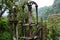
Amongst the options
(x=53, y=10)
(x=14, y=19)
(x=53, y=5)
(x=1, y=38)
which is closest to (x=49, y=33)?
(x=1, y=38)

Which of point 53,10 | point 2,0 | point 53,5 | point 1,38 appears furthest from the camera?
point 53,5

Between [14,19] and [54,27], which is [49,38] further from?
[14,19]

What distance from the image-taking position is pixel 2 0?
23.1 ft

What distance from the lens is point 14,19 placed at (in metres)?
3.62

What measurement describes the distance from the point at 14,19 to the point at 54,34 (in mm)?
3126

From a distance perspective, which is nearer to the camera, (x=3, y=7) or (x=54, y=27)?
(x=54, y=27)

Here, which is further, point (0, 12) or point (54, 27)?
point (0, 12)

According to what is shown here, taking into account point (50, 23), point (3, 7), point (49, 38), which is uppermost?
point (3, 7)

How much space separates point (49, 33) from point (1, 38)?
1516 millimetres

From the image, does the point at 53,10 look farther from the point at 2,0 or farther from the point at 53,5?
the point at 2,0

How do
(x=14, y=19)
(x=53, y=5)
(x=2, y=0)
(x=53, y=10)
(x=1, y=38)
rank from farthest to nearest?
(x=53, y=5), (x=53, y=10), (x=2, y=0), (x=1, y=38), (x=14, y=19)

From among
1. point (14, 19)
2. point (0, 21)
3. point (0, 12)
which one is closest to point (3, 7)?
point (0, 12)

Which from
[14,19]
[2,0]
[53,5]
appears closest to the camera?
[14,19]

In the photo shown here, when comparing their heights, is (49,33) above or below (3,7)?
below
